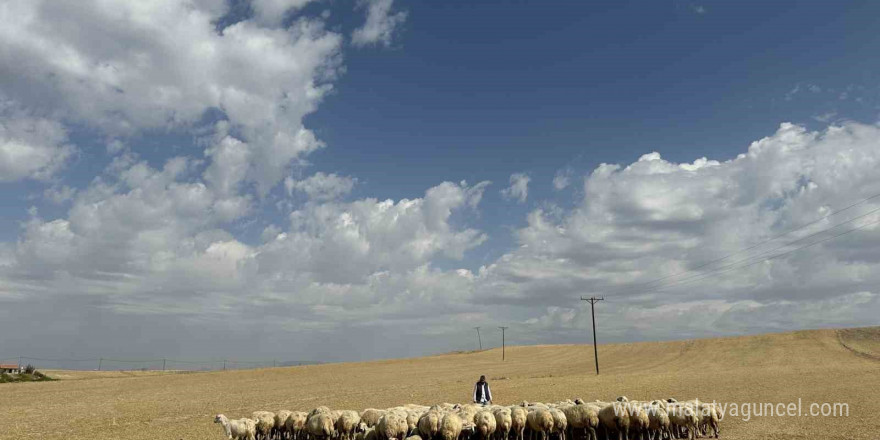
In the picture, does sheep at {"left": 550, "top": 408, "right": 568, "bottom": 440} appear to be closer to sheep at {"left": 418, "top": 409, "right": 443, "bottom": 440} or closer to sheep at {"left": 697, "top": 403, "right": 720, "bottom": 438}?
sheep at {"left": 418, "top": 409, "right": 443, "bottom": 440}

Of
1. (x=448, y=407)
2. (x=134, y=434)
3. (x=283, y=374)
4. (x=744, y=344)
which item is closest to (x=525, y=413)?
(x=448, y=407)

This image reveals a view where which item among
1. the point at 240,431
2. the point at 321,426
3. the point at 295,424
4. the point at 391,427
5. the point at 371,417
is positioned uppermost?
the point at 391,427

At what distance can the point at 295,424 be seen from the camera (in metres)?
21.9

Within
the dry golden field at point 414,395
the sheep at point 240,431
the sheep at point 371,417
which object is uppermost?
the sheep at point 371,417

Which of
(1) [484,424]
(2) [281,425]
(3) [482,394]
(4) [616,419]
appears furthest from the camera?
(3) [482,394]

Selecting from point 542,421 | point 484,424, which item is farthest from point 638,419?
point 484,424

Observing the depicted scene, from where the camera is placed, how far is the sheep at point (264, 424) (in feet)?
72.0

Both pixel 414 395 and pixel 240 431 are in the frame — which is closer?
pixel 240 431

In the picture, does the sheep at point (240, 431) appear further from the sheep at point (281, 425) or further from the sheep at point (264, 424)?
the sheep at point (281, 425)

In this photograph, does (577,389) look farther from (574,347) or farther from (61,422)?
(574,347)

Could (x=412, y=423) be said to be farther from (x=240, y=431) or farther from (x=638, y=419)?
(x=638, y=419)

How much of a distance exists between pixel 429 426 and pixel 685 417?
923 cm

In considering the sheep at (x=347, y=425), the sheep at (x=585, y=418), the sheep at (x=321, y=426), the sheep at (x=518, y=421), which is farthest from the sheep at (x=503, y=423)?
the sheep at (x=321, y=426)

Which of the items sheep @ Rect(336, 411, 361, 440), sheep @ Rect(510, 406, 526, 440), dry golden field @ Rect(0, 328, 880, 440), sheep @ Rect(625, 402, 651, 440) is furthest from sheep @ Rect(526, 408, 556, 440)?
sheep @ Rect(336, 411, 361, 440)
